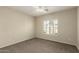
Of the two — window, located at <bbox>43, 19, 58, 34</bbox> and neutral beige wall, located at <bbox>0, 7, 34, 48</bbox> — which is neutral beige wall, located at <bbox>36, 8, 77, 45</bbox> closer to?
window, located at <bbox>43, 19, 58, 34</bbox>

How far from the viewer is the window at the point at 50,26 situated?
5.85 feet

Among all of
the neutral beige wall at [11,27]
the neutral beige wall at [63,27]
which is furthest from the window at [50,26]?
the neutral beige wall at [11,27]

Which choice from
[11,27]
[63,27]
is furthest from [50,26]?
[11,27]

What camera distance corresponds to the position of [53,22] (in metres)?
1.82

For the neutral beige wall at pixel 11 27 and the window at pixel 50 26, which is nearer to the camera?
the window at pixel 50 26

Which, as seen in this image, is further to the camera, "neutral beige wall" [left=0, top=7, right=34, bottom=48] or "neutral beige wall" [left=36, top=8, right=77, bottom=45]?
"neutral beige wall" [left=0, top=7, right=34, bottom=48]

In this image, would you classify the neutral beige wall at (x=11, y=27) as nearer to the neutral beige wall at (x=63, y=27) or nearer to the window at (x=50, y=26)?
the neutral beige wall at (x=63, y=27)

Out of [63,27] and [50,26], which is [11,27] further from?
[63,27]

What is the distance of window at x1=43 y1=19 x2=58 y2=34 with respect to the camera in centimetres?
178

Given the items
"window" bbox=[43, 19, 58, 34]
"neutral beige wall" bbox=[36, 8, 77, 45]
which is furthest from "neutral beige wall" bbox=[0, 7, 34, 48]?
"window" bbox=[43, 19, 58, 34]

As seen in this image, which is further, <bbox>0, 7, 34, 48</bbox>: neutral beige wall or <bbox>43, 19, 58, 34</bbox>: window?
<bbox>0, 7, 34, 48</bbox>: neutral beige wall

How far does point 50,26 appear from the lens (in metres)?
1.78
